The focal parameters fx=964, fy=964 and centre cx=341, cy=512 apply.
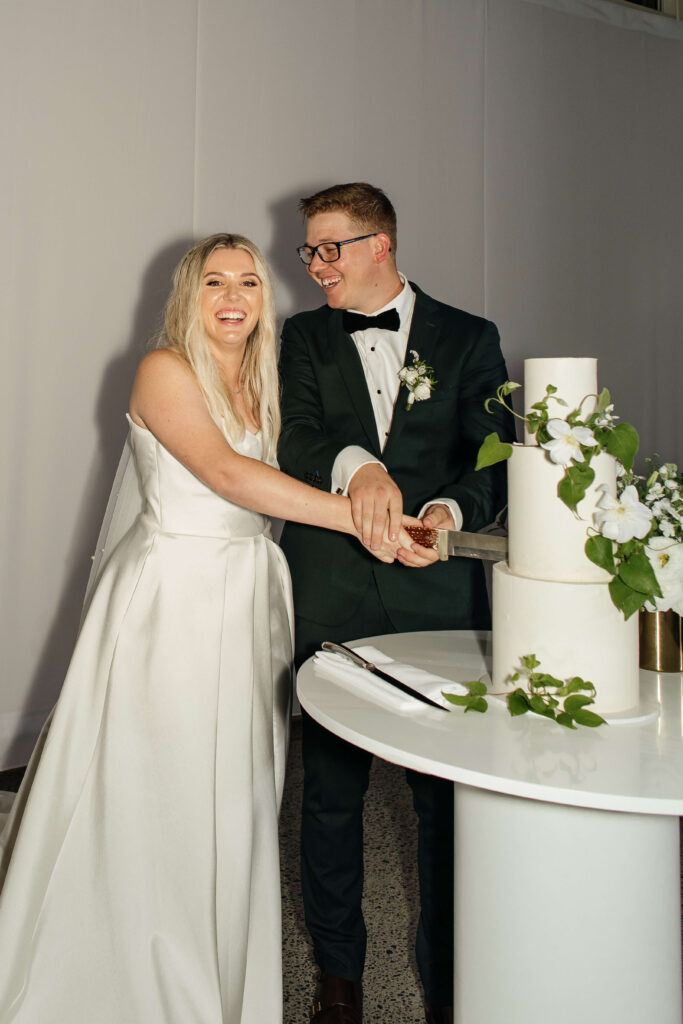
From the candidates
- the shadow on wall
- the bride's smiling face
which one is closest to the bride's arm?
the bride's smiling face

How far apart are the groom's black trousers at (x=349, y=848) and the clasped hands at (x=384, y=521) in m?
0.28

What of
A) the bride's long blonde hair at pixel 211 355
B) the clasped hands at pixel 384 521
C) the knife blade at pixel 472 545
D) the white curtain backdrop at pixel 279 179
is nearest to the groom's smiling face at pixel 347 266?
the bride's long blonde hair at pixel 211 355

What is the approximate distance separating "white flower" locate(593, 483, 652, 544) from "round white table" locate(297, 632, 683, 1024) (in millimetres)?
303

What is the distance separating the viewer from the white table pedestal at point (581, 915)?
57.6 inches

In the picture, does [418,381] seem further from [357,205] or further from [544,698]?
[544,698]

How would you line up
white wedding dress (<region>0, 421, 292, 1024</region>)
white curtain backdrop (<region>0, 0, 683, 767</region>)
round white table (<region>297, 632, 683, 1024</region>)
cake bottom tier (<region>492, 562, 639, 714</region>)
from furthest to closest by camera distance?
1. white curtain backdrop (<region>0, 0, 683, 767</region>)
2. white wedding dress (<region>0, 421, 292, 1024</region>)
3. cake bottom tier (<region>492, 562, 639, 714</region>)
4. round white table (<region>297, 632, 683, 1024</region>)

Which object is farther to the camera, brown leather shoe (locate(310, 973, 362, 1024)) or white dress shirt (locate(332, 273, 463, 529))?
white dress shirt (locate(332, 273, 463, 529))

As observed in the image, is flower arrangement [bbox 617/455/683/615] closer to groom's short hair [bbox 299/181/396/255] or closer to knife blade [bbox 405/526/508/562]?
knife blade [bbox 405/526/508/562]

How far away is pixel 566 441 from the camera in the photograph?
1530mm

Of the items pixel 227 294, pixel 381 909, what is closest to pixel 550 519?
pixel 227 294

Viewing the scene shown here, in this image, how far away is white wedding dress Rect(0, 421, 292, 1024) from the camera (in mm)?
2012

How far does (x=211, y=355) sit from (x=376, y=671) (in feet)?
3.32

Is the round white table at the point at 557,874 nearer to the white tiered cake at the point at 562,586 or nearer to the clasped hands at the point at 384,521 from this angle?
the white tiered cake at the point at 562,586

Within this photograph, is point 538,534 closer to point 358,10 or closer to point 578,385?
point 578,385
